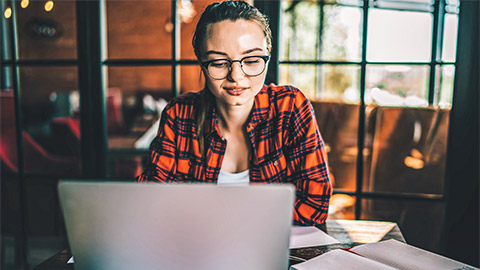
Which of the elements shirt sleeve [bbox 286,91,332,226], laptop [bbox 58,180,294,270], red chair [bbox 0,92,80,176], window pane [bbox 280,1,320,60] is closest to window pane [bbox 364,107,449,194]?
shirt sleeve [bbox 286,91,332,226]

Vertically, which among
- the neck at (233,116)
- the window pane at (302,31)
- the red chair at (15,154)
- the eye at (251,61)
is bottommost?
the red chair at (15,154)

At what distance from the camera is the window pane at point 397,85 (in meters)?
1.78

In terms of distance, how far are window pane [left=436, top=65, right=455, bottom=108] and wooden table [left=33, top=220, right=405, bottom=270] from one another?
37.8 inches

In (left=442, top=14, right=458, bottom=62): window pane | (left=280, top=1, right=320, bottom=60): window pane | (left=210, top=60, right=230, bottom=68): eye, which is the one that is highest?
(left=280, top=1, right=320, bottom=60): window pane

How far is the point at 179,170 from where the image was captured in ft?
4.60

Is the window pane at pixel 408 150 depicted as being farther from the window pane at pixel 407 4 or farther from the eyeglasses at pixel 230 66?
the eyeglasses at pixel 230 66

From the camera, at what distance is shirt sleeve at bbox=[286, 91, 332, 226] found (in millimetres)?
1179

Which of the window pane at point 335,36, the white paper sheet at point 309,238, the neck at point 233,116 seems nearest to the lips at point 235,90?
the neck at point 233,116

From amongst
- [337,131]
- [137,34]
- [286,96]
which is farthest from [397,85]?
[137,34]

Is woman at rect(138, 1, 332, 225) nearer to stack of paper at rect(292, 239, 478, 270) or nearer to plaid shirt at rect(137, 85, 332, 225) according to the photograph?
plaid shirt at rect(137, 85, 332, 225)

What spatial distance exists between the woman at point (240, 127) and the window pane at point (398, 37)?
2.07ft

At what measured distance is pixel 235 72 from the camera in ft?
3.86

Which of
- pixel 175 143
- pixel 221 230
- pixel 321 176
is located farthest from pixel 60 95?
→ pixel 221 230

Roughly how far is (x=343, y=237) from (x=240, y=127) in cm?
59
